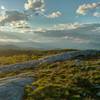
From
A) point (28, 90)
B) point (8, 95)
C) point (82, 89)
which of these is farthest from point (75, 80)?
point (8, 95)

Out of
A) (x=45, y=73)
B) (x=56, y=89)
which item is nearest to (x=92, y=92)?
(x=56, y=89)

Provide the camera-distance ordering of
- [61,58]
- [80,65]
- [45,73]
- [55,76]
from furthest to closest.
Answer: [61,58]
[80,65]
[45,73]
[55,76]

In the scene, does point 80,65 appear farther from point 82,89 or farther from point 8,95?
point 8,95

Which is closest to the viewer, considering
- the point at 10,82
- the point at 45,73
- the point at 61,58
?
the point at 10,82

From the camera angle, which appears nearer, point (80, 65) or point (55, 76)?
point (55, 76)

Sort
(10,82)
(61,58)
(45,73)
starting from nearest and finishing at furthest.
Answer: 1. (10,82)
2. (45,73)
3. (61,58)

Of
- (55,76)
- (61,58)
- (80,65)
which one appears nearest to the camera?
(55,76)

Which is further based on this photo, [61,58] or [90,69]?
[61,58]

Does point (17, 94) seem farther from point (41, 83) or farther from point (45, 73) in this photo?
point (45, 73)
